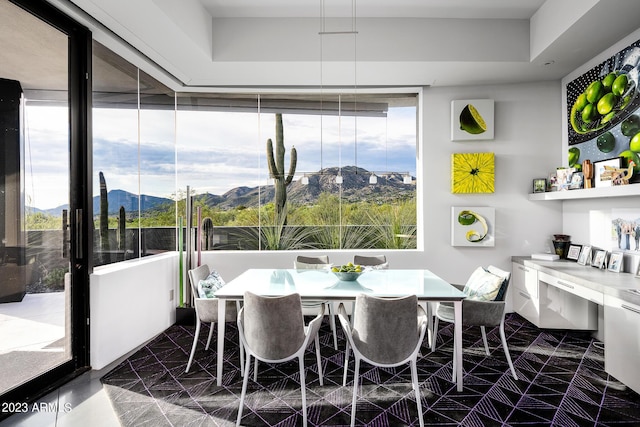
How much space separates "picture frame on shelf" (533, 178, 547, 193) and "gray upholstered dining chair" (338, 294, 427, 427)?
3412 mm

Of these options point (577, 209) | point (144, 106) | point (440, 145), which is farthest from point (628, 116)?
point (144, 106)

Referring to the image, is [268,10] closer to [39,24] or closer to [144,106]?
[144,106]

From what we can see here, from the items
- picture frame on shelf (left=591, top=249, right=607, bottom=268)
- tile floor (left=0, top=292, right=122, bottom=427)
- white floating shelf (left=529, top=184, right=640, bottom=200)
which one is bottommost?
tile floor (left=0, top=292, right=122, bottom=427)

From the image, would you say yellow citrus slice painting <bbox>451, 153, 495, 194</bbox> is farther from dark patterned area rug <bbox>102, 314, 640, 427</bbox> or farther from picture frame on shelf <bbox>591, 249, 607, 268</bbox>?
dark patterned area rug <bbox>102, 314, 640, 427</bbox>

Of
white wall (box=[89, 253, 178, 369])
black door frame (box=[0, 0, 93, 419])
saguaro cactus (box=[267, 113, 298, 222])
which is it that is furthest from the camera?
saguaro cactus (box=[267, 113, 298, 222])

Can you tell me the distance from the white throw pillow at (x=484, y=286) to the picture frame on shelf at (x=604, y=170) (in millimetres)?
1609

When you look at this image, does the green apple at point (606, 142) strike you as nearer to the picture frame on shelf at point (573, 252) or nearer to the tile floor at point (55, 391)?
the picture frame on shelf at point (573, 252)

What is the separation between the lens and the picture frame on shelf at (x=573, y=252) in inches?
175

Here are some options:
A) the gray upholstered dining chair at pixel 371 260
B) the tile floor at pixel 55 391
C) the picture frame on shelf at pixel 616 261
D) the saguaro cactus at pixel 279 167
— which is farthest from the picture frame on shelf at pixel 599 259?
the tile floor at pixel 55 391

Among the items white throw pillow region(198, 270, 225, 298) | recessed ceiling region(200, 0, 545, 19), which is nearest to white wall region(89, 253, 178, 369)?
white throw pillow region(198, 270, 225, 298)

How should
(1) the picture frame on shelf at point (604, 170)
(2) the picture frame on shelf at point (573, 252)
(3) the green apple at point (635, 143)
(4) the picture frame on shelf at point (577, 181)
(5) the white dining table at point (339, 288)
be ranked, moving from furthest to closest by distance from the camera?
(2) the picture frame on shelf at point (573, 252), (4) the picture frame on shelf at point (577, 181), (1) the picture frame on shelf at point (604, 170), (3) the green apple at point (635, 143), (5) the white dining table at point (339, 288)

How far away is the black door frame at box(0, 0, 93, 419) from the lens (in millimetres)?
3242

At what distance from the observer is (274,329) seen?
2559 millimetres

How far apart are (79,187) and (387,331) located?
2859mm
